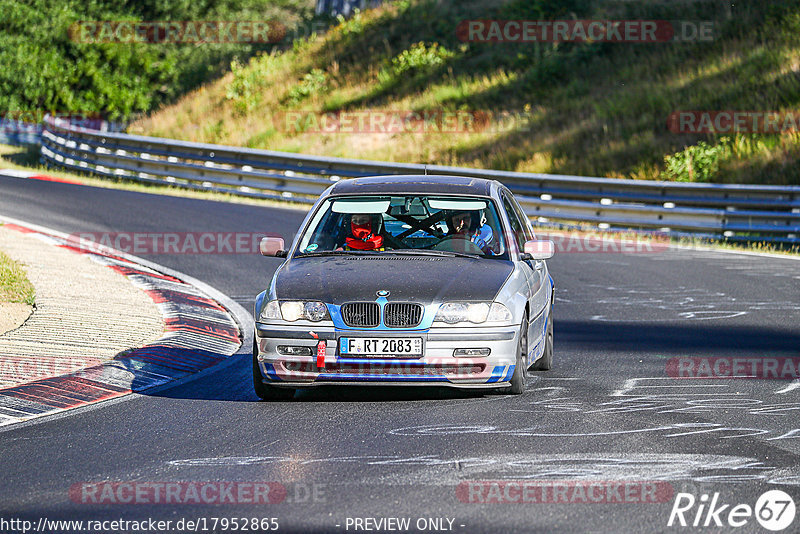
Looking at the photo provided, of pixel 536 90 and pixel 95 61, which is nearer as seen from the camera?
pixel 536 90

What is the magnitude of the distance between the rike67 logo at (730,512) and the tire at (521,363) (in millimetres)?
2521

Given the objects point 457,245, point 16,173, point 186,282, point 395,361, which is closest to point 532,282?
point 457,245

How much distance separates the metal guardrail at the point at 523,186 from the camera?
20391 mm

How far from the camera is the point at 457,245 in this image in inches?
351

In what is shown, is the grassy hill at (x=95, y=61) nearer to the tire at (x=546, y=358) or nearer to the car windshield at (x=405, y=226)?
the car windshield at (x=405, y=226)

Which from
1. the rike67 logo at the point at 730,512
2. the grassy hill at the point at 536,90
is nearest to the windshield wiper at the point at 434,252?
the rike67 logo at the point at 730,512

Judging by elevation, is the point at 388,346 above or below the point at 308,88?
below

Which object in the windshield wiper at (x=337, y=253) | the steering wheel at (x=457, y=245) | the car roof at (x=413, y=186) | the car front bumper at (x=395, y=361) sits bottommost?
the car front bumper at (x=395, y=361)

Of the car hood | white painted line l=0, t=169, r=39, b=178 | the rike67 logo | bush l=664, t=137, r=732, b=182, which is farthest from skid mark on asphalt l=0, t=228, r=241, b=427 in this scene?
white painted line l=0, t=169, r=39, b=178

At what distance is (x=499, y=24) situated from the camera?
41688 mm

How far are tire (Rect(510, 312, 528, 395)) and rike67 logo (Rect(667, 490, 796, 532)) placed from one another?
8.27 feet

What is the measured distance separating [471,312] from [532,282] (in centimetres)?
114

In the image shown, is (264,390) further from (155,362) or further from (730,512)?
(730,512)

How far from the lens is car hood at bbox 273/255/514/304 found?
25.9 ft
